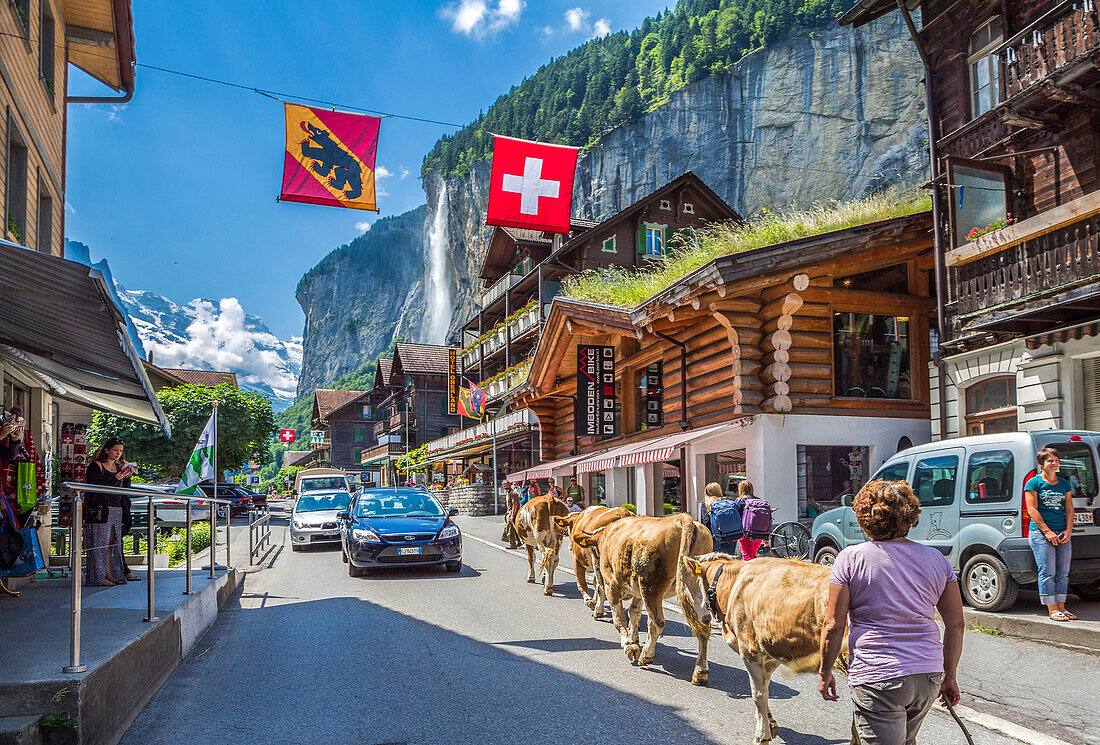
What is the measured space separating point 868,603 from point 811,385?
13358mm

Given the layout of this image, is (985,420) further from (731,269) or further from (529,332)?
(529,332)

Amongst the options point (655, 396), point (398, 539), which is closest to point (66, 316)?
point (398, 539)

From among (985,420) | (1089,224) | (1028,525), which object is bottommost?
(1028,525)

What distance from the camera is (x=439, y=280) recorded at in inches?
4313

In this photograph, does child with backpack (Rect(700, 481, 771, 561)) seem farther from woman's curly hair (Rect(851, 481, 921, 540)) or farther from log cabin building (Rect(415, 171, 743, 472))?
log cabin building (Rect(415, 171, 743, 472))

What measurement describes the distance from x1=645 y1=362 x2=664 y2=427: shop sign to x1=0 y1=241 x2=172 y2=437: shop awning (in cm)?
1380

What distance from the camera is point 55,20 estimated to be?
46.1 ft

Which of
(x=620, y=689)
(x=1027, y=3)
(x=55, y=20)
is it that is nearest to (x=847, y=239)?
(x=1027, y=3)

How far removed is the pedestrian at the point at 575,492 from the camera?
25391 mm

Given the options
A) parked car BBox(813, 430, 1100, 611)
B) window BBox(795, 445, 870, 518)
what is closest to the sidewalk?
parked car BBox(813, 430, 1100, 611)

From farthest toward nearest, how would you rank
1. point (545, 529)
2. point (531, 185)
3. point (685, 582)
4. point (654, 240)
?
point (654, 240), point (531, 185), point (545, 529), point (685, 582)

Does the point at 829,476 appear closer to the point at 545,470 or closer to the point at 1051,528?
the point at 1051,528

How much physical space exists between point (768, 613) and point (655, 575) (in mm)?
2479

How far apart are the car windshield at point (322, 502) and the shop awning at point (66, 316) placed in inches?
495
